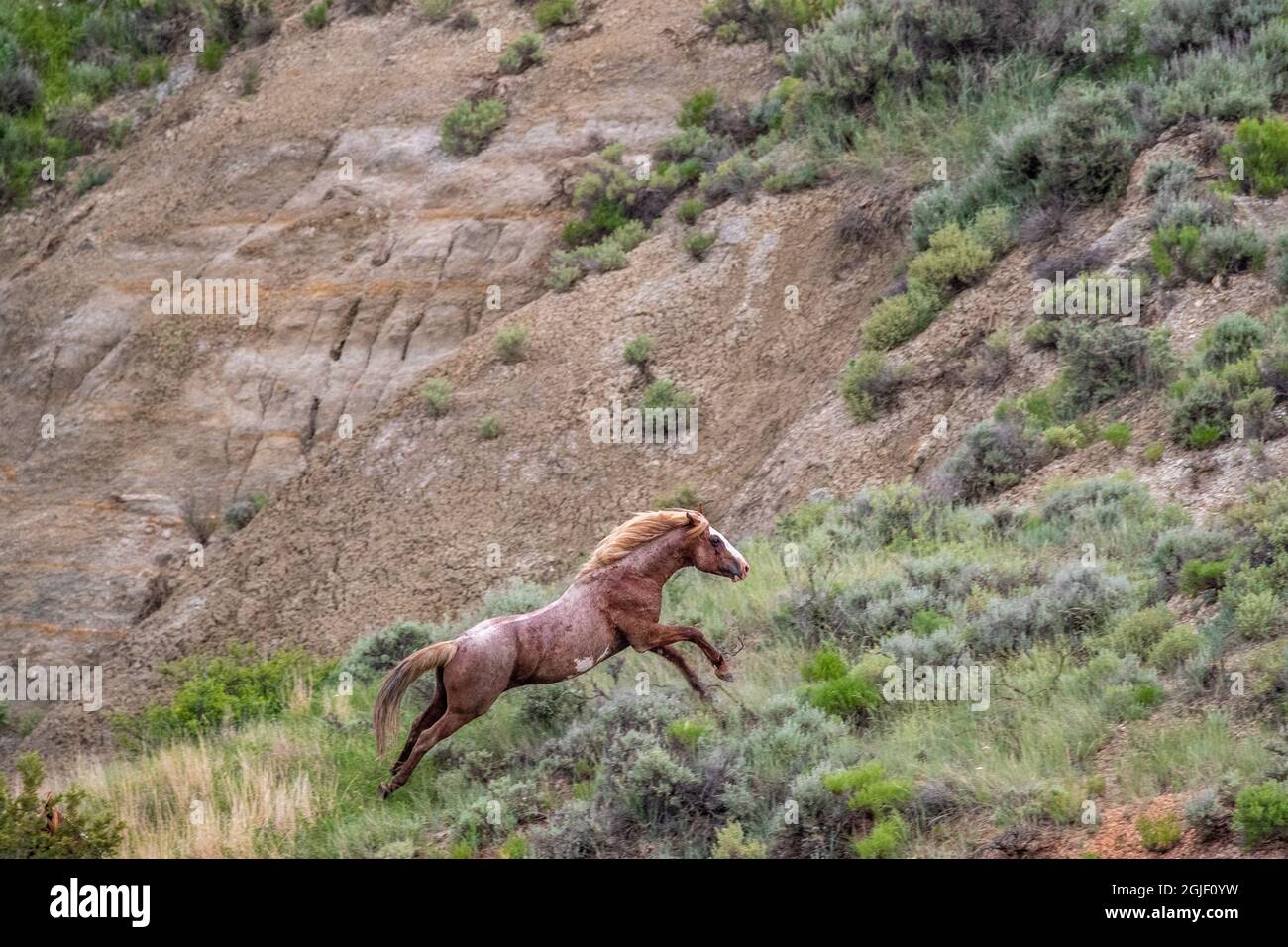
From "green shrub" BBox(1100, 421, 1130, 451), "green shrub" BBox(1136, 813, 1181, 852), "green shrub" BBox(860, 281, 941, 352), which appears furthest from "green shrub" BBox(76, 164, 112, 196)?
"green shrub" BBox(1136, 813, 1181, 852)

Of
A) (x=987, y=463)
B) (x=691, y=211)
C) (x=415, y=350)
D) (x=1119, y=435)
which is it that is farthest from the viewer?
(x=415, y=350)

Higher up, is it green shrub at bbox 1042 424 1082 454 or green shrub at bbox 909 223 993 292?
green shrub at bbox 909 223 993 292

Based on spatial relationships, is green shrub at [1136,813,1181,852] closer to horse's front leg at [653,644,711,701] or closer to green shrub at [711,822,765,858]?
green shrub at [711,822,765,858]

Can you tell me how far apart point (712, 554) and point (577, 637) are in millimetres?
1035

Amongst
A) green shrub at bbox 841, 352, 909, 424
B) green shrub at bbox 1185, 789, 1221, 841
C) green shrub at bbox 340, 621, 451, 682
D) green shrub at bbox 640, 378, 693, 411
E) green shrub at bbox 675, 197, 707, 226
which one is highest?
green shrub at bbox 1185, 789, 1221, 841

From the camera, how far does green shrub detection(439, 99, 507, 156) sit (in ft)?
78.7

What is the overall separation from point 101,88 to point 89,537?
11.2 metres

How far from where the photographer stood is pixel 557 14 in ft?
85.0

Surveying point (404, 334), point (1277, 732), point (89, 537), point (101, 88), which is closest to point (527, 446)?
point (404, 334)

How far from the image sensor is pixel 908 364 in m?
17.5

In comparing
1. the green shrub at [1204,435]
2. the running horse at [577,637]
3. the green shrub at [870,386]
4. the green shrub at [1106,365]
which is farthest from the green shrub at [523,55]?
the running horse at [577,637]

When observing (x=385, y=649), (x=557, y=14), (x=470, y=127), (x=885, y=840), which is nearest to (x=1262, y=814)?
(x=885, y=840)

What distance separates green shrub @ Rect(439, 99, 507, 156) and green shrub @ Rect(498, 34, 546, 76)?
1.20 m

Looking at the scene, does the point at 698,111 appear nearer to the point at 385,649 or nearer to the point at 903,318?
the point at 903,318
